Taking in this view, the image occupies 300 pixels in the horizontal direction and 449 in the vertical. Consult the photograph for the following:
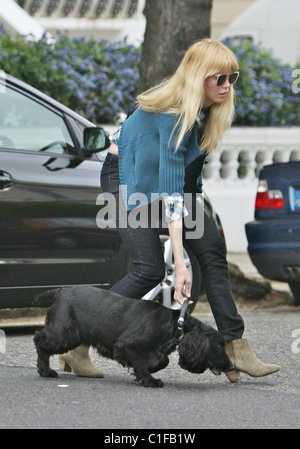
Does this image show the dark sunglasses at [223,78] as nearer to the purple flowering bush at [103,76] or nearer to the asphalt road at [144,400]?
the asphalt road at [144,400]

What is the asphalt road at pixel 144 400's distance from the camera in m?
4.67

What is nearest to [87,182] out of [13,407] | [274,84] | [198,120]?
[198,120]

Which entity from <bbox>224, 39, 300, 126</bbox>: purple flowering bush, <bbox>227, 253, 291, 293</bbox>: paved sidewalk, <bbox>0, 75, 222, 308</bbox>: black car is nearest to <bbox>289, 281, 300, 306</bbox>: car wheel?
<bbox>227, 253, 291, 293</bbox>: paved sidewalk

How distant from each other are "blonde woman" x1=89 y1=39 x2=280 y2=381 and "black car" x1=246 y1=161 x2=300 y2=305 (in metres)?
2.91

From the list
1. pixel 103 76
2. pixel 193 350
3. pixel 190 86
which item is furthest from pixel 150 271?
pixel 103 76

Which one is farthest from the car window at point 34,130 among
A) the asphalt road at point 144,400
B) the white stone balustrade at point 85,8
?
the white stone balustrade at point 85,8

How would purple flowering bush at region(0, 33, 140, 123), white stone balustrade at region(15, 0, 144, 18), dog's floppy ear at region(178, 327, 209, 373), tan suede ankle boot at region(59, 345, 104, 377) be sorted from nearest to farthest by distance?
dog's floppy ear at region(178, 327, 209, 373), tan suede ankle boot at region(59, 345, 104, 377), purple flowering bush at region(0, 33, 140, 123), white stone balustrade at region(15, 0, 144, 18)

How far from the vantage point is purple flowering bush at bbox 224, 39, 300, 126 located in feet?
40.9

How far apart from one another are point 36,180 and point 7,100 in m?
0.57

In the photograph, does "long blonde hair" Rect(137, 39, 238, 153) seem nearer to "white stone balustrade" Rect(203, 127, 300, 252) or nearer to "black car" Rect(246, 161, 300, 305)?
"black car" Rect(246, 161, 300, 305)

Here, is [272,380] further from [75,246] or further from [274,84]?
[274,84]

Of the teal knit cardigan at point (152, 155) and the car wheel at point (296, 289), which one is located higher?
the teal knit cardigan at point (152, 155)

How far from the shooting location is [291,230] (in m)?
8.61

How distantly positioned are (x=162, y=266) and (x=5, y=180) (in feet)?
5.43
